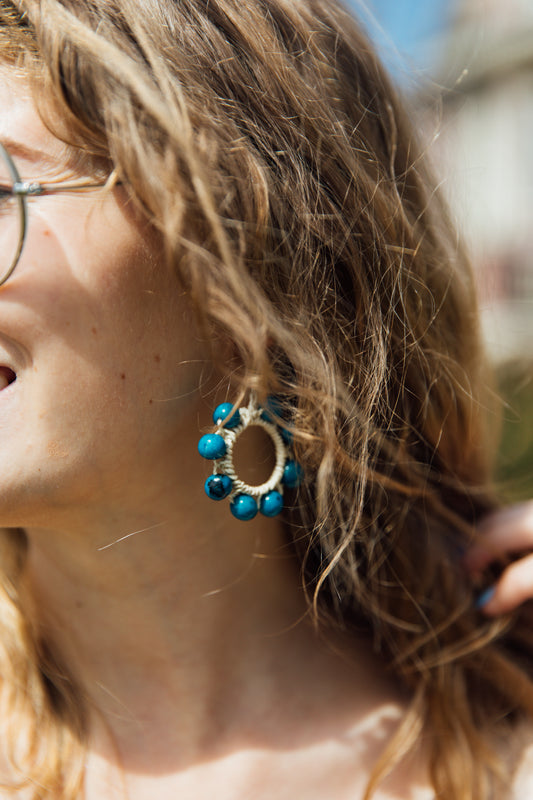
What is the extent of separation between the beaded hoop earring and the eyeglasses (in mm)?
540

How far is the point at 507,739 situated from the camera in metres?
1.98

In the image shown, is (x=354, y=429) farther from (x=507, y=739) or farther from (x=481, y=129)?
(x=481, y=129)

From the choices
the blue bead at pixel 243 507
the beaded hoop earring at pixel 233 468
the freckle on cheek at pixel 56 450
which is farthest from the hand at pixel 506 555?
the freckle on cheek at pixel 56 450

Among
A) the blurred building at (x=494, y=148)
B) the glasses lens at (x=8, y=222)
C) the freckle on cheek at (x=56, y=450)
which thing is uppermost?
the glasses lens at (x=8, y=222)

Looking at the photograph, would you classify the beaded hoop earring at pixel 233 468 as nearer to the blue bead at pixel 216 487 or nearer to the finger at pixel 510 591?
the blue bead at pixel 216 487

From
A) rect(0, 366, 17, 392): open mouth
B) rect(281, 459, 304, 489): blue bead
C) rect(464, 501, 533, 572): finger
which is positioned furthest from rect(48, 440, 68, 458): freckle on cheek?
rect(464, 501, 533, 572): finger

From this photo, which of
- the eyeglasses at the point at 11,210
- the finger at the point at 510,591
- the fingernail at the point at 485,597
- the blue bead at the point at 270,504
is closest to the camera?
the eyeglasses at the point at 11,210

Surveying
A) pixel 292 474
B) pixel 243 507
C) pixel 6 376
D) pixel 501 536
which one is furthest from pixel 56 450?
pixel 501 536

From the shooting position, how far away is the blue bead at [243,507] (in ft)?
5.45

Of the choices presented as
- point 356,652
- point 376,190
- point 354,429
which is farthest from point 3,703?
point 376,190

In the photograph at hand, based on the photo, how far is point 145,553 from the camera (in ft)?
5.93

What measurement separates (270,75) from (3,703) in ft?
5.68

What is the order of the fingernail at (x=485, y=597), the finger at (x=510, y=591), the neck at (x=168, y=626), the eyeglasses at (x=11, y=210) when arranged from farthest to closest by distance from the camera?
1. the fingernail at (x=485, y=597)
2. the finger at (x=510, y=591)
3. the neck at (x=168, y=626)
4. the eyeglasses at (x=11, y=210)

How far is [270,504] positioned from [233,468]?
0.13 meters
